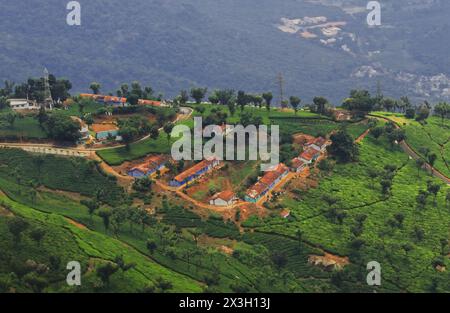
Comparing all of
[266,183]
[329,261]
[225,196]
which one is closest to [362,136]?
[266,183]

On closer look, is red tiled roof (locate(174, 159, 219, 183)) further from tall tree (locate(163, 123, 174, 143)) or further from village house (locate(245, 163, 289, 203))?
tall tree (locate(163, 123, 174, 143))

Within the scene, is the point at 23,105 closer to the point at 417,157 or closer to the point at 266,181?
the point at 266,181

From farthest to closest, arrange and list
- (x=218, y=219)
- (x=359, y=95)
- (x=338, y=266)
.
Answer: (x=359, y=95) < (x=218, y=219) < (x=338, y=266)

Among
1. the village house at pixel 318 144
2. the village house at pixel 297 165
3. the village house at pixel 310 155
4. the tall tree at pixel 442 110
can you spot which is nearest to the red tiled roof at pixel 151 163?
the village house at pixel 297 165

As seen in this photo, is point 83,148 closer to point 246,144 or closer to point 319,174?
point 246,144

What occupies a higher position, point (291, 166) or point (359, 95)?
point (359, 95)

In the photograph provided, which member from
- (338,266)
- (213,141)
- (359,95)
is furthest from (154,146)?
(359,95)

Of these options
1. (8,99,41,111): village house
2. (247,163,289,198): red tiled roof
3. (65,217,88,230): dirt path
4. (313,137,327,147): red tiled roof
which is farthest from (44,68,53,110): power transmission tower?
(313,137,327,147): red tiled roof
